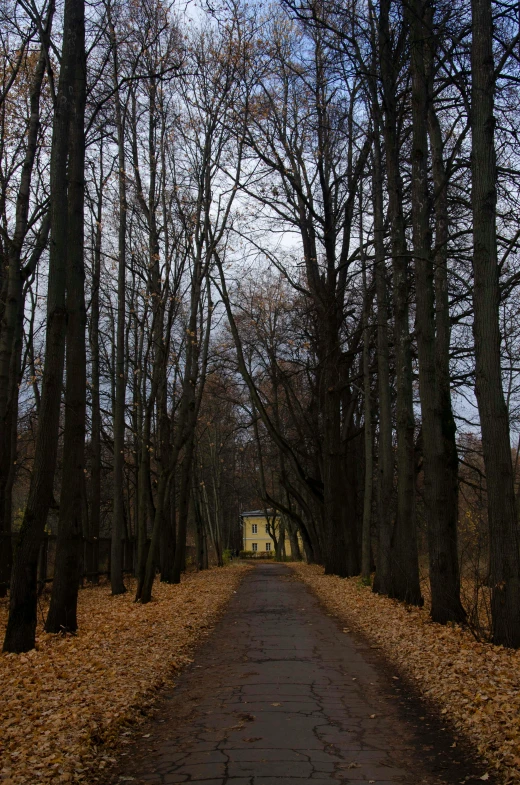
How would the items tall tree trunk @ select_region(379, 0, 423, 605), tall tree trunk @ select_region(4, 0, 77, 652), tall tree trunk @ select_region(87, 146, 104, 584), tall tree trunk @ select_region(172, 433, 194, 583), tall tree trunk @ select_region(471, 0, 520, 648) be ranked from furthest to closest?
tall tree trunk @ select_region(172, 433, 194, 583)
tall tree trunk @ select_region(87, 146, 104, 584)
tall tree trunk @ select_region(379, 0, 423, 605)
tall tree trunk @ select_region(4, 0, 77, 652)
tall tree trunk @ select_region(471, 0, 520, 648)

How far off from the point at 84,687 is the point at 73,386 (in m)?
5.40

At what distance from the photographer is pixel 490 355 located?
8.99 m

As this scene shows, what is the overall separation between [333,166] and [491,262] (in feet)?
47.8

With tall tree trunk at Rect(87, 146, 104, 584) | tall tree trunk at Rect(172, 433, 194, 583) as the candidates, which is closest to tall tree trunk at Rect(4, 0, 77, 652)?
tall tree trunk at Rect(87, 146, 104, 584)

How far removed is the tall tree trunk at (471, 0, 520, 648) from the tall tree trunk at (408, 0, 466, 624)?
1876mm

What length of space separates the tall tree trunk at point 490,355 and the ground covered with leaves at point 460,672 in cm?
Answer: 79

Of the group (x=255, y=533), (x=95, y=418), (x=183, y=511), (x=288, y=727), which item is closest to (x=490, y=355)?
(x=288, y=727)

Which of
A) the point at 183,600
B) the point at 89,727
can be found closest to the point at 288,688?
the point at 89,727

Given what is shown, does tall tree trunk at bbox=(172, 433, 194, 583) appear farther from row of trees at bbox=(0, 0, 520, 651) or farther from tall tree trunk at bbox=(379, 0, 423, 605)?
tall tree trunk at bbox=(379, 0, 423, 605)

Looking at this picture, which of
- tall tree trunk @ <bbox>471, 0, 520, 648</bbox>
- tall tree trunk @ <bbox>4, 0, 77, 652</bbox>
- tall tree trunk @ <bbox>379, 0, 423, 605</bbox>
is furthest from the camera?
tall tree trunk @ <bbox>379, 0, 423, 605</bbox>

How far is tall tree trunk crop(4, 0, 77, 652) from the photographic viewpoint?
8773 millimetres

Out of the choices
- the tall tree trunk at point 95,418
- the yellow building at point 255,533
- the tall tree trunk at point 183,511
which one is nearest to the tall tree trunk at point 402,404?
the tall tree trunk at point 183,511

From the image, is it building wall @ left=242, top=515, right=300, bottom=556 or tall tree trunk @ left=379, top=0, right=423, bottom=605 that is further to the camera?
building wall @ left=242, top=515, right=300, bottom=556

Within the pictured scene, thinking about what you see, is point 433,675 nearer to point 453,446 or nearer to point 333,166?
point 453,446
